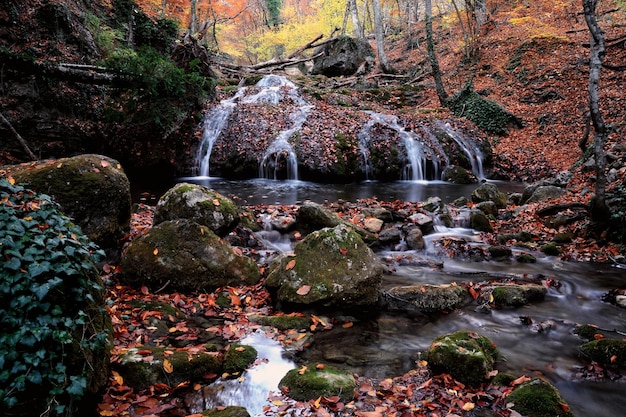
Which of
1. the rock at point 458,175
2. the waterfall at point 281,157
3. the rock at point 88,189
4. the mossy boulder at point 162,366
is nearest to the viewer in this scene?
the mossy boulder at point 162,366

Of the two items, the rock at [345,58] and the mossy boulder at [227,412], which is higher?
the rock at [345,58]

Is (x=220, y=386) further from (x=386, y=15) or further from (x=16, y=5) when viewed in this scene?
(x=386, y=15)

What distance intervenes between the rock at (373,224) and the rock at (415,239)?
69cm

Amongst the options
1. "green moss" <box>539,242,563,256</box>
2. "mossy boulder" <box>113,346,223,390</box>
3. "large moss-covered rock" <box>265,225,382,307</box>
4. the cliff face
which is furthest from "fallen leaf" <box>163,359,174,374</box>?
the cliff face

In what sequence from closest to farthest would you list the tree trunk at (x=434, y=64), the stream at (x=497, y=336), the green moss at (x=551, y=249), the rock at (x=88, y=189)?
the stream at (x=497, y=336) → the rock at (x=88, y=189) → the green moss at (x=551, y=249) → the tree trunk at (x=434, y=64)

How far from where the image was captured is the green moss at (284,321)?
4.81 meters

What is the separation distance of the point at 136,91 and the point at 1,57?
3.44m

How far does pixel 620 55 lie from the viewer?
17547 millimetres

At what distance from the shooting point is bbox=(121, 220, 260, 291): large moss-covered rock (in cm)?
548

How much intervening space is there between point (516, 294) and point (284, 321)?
335 cm

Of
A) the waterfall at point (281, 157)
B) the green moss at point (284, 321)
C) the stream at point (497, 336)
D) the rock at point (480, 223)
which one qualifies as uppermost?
the waterfall at point (281, 157)

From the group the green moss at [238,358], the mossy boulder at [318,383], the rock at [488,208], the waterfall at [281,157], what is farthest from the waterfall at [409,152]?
the mossy boulder at [318,383]

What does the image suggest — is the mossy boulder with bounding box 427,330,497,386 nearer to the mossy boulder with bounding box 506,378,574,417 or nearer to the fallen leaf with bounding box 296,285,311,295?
the mossy boulder with bounding box 506,378,574,417

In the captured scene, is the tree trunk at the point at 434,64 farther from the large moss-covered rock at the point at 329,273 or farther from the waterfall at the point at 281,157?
the large moss-covered rock at the point at 329,273
